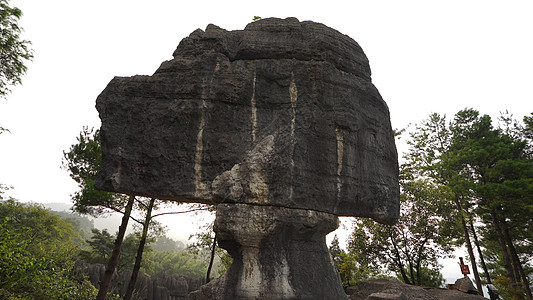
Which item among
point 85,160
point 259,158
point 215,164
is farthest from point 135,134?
point 85,160

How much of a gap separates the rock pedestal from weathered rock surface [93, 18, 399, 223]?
22cm

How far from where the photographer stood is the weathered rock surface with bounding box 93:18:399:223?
4.97m

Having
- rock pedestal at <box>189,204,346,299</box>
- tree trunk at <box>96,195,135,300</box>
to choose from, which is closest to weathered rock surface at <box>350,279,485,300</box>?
rock pedestal at <box>189,204,346,299</box>

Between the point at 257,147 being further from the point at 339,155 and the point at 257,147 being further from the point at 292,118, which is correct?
the point at 339,155

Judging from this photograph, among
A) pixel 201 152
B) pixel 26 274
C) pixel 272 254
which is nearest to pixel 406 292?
pixel 272 254

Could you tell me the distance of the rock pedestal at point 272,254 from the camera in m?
4.60

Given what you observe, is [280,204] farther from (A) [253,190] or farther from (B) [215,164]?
(B) [215,164]

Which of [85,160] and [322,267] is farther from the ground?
[85,160]

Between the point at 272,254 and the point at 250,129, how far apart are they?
2.25 m

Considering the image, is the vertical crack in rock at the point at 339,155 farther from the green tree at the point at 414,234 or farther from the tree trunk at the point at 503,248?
the tree trunk at the point at 503,248

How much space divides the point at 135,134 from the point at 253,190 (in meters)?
2.34

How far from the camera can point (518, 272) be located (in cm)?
1708

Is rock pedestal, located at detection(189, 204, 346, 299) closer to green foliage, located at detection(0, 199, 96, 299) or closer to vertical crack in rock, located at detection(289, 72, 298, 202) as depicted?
vertical crack in rock, located at detection(289, 72, 298, 202)

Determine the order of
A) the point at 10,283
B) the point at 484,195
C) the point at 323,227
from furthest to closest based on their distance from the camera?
the point at 484,195, the point at 10,283, the point at 323,227
